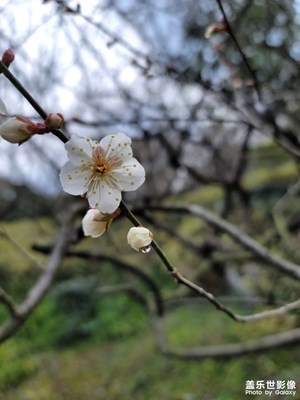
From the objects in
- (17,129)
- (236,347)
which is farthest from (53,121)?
(236,347)

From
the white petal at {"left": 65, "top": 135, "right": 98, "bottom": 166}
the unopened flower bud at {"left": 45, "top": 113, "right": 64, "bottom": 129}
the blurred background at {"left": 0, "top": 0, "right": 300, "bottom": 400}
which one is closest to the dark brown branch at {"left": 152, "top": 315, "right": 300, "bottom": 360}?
the blurred background at {"left": 0, "top": 0, "right": 300, "bottom": 400}

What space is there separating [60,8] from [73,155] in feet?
3.25

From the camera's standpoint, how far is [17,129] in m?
0.66

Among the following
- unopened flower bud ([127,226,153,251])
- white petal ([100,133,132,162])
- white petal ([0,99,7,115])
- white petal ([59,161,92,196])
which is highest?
white petal ([100,133,132,162])

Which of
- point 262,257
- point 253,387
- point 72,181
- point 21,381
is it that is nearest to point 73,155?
point 72,181

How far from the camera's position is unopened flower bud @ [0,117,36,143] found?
0.66 meters

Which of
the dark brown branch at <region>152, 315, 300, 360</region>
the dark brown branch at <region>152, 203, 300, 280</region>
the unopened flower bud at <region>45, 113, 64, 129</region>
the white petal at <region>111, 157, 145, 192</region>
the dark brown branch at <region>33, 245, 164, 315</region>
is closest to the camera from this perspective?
the unopened flower bud at <region>45, 113, 64, 129</region>

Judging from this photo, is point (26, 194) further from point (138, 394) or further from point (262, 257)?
point (262, 257)

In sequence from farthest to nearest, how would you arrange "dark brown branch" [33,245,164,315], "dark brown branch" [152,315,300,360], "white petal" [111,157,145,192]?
"dark brown branch" [152,315,300,360], "dark brown branch" [33,245,164,315], "white petal" [111,157,145,192]

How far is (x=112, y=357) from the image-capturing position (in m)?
3.80

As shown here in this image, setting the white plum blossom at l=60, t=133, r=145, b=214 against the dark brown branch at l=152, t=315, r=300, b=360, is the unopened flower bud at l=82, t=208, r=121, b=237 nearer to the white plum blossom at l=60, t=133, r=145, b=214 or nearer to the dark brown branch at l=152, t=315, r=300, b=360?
the white plum blossom at l=60, t=133, r=145, b=214

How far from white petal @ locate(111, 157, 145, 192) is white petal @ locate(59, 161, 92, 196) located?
59 mm

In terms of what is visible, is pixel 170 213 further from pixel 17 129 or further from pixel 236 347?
pixel 17 129

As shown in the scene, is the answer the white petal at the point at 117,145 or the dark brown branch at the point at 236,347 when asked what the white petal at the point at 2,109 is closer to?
the white petal at the point at 117,145
